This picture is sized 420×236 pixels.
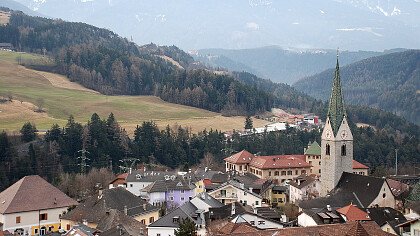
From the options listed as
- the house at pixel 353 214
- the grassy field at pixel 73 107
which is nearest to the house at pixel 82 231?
the house at pixel 353 214

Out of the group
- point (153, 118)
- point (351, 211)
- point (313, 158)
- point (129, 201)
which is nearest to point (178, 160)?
point (313, 158)

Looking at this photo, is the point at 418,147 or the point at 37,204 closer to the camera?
the point at 37,204

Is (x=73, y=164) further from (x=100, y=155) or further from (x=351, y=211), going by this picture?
(x=351, y=211)

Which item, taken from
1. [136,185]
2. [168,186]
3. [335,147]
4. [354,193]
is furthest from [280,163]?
[354,193]

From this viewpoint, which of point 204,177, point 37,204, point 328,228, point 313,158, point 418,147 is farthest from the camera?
point 418,147

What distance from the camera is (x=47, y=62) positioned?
177 meters

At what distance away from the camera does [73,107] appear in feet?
446

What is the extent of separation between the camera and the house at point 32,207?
61.8 m

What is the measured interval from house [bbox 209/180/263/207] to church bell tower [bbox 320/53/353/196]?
Answer: 7813mm

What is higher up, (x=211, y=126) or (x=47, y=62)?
(x=47, y=62)

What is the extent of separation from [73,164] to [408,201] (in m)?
46.9

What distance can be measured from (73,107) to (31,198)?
238 feet

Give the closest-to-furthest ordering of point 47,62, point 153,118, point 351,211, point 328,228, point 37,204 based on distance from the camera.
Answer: point 328,228 < point 351,211 < point 37,204 < point 153,118 < point 47,62

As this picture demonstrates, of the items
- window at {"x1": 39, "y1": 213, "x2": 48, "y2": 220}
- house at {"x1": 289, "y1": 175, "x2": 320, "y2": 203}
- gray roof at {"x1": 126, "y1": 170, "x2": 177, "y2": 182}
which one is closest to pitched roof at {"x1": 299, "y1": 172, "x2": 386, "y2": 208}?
house at {"x1": 289, "y1": 175, "x2": 320, "y2": 203}
